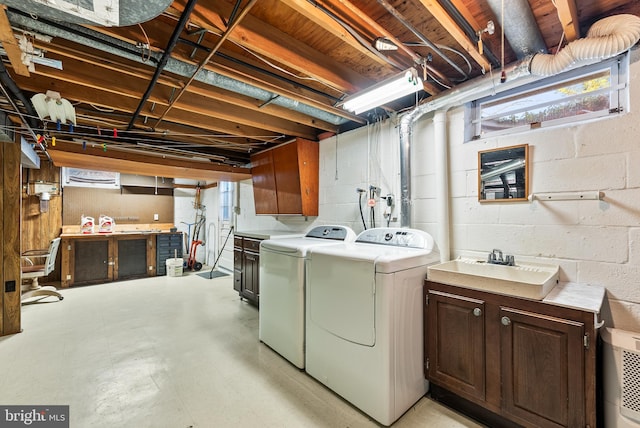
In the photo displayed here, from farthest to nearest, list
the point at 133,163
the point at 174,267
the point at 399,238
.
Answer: the point at 174,267 → the point at 133,163 → the point at 399,238

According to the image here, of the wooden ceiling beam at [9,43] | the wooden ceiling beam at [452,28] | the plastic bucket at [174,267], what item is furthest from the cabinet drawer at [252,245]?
the wooden ceiling beam at [452,28]

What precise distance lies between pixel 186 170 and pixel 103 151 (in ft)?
3.55

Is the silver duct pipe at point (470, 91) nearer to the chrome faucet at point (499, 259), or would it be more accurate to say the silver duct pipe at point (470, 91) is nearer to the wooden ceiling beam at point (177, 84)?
the chrome faucet at point (499, 259)

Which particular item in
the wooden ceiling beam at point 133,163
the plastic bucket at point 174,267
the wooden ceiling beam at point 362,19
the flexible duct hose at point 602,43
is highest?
the wooden ceiling beam at point 362,19

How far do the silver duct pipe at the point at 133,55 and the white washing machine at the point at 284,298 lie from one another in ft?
4.70

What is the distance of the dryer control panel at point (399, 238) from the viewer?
7.44ft

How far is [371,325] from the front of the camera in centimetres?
182

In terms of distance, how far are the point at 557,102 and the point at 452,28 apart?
1.10 metres

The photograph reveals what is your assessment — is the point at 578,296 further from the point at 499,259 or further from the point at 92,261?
the point at 92,261

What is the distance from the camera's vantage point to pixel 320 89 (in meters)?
2.64

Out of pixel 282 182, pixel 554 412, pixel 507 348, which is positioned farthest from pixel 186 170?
pixel 554 412

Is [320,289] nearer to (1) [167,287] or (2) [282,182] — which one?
(2) [282,182]

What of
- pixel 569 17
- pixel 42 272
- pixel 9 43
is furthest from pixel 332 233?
pixel 42 272

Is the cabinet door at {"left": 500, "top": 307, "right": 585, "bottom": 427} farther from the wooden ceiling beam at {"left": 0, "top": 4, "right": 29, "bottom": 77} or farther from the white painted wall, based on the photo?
the wooden ceiling beam at {"left": 0, "top": 4, "right": 29, "bottom": 77}
